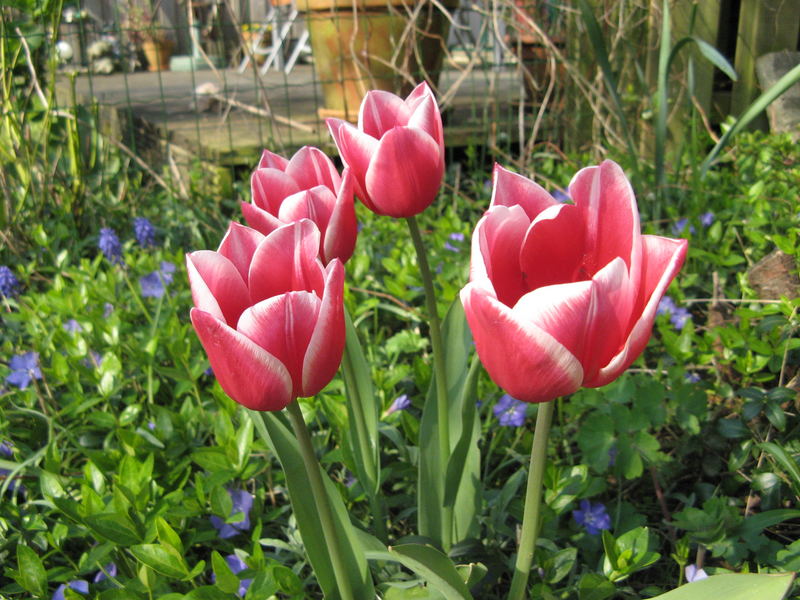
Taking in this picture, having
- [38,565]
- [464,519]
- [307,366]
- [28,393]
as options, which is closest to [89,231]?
[28,393]

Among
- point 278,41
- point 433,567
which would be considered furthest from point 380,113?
point 278,41

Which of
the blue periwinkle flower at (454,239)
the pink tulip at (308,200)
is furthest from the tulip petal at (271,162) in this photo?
the blue periwinkle flower at (454,239)

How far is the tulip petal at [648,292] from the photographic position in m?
0.61

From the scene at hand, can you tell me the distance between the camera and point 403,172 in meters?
0.81

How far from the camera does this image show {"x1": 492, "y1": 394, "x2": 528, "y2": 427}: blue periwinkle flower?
51.0 inches

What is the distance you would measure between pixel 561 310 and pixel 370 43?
313 centimetres

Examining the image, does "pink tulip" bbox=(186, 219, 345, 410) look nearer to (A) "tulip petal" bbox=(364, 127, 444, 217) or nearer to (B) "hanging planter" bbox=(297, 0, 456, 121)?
(A) "tulip petal" bbox=(364, 127, 444, 217)

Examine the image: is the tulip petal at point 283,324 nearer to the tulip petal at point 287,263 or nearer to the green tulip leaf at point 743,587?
the tulip petal at point 287,263

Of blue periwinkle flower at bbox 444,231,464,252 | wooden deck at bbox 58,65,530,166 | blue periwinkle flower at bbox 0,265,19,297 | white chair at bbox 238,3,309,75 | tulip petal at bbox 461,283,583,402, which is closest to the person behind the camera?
tulip petal at bbox 461,283,583,402

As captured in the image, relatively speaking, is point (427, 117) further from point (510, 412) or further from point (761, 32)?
point (761, 32)

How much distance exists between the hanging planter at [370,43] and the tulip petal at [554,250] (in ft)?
9.01

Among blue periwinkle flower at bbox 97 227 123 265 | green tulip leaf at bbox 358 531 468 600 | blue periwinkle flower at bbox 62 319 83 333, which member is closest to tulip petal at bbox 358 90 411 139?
green tulip leaf at bbox 358 531 468 600

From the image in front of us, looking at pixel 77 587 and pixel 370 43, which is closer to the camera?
pixel 77 587

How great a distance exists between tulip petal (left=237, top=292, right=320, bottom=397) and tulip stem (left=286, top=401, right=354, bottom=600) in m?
0.06
